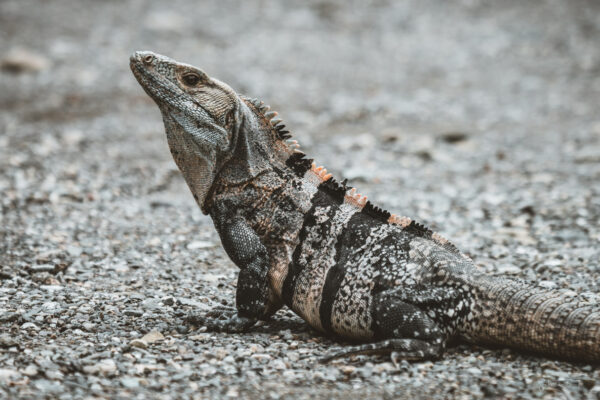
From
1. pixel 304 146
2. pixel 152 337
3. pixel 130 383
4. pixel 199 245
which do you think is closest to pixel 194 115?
pixel 152 337

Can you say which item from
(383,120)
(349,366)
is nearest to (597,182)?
(383,120)

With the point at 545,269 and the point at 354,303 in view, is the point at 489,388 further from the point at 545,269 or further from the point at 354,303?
the point at 545,269

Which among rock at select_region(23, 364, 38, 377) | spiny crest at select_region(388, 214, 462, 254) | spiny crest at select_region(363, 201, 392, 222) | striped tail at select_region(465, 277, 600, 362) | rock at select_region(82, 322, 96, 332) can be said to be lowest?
rock at select_region(23, 364, 38, 377)

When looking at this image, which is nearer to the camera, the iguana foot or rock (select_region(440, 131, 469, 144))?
the iguana foot

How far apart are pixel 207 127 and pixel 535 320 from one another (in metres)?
2.88

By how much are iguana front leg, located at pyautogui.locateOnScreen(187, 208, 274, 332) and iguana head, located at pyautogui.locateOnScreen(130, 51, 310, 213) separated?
36 centimetres

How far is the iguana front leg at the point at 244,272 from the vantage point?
222 inches

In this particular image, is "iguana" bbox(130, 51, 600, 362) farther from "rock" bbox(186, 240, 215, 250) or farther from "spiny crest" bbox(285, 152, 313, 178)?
"rock" bbox(186, 240, 215, 250)

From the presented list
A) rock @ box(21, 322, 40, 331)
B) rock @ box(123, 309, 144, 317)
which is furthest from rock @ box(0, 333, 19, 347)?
rock @ box(123, 309, 144, 317)

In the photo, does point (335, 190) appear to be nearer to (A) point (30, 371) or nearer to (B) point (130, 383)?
(B) point (130, 383)

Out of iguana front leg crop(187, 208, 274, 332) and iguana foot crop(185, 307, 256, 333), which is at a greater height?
iguana front leg crop(187, 208, 274, 332)

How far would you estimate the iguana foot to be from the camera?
18.9ft

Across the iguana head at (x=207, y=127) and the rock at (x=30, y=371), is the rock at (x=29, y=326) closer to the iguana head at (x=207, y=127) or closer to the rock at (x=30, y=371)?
the rock at (x=30, y=371)

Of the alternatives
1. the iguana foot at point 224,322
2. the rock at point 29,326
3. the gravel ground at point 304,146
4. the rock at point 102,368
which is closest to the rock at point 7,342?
the gravel ground at point 304,146
